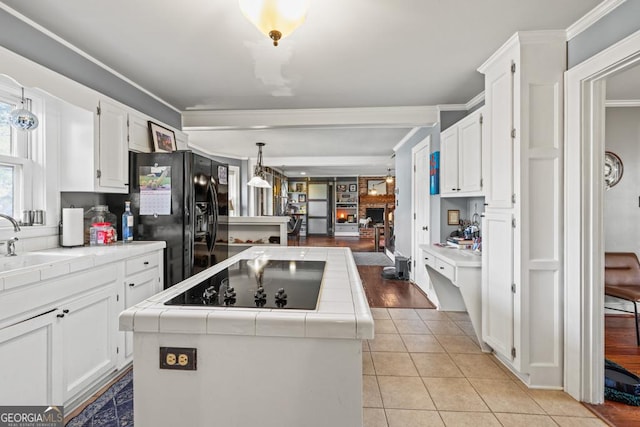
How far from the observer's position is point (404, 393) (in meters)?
2.03

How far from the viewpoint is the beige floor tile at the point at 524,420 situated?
1746mm

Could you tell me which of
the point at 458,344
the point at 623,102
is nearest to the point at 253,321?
the point at 458,344

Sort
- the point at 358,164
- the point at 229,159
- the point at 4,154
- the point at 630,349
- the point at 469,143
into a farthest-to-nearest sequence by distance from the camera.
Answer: the point at 358,164, the point at 229,159, the point at 469,143, the point at 630,349, the point at 4,154

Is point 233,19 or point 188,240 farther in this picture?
point 188,240

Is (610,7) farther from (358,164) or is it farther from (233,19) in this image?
(358,164)

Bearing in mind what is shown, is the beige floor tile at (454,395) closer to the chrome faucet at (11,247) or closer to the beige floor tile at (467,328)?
the beige floor tile at (467,328)

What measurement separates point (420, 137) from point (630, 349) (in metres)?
3.27

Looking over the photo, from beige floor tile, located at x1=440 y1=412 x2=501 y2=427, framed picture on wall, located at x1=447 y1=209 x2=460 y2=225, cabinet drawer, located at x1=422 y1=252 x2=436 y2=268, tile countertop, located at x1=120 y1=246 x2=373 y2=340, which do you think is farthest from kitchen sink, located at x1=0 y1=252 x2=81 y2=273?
framed picture on wall, located at x1=447 y1=209 x2=460 y2=225

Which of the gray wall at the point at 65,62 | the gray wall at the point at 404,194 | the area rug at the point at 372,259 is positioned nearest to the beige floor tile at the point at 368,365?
the gray wall at the point at 65,62

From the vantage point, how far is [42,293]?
1575mm

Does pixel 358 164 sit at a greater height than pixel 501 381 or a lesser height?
greater

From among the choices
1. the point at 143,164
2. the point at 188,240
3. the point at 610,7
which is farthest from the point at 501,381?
the point at 143,164

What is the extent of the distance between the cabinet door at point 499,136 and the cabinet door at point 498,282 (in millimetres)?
158

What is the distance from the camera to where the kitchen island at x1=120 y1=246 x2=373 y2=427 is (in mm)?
932
